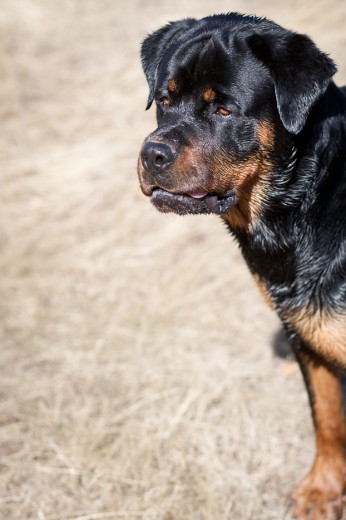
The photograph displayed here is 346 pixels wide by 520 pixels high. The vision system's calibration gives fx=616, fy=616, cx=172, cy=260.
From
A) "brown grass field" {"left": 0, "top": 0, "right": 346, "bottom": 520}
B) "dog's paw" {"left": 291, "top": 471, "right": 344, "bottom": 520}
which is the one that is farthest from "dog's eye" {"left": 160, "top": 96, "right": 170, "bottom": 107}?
"dog's paw" {"left": 291, "top": 471, "right": 344, "bottom": 520}

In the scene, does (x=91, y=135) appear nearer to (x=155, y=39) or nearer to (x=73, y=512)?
(x=155, y=39)

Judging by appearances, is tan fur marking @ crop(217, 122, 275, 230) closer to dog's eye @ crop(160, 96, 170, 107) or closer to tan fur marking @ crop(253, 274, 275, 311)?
tan fur marking @ crop(253, 274, 275, 311)

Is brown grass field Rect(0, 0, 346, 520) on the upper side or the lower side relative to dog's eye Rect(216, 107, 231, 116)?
lower

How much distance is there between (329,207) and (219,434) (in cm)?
166

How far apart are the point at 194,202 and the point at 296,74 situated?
2.26 feet

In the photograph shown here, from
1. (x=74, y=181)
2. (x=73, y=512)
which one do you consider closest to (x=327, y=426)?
(x=73, y=512)

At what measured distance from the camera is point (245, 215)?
9.64ft

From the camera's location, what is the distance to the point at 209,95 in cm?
269

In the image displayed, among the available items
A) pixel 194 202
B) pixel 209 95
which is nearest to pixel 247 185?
pixel 194 202

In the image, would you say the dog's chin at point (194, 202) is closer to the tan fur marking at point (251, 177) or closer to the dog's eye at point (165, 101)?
the tan fur marking at point (251, 177)

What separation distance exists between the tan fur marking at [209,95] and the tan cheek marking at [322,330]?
3.44 ft

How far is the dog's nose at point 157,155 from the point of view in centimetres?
260

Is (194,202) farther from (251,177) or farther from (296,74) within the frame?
(296,74)

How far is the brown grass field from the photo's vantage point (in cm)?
341
